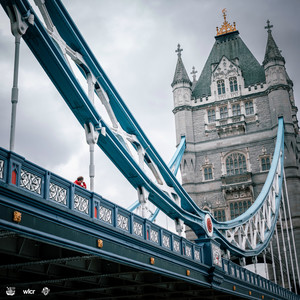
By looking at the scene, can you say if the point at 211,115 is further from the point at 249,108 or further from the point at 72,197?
the point at 72,197

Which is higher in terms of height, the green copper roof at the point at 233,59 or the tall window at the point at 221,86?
the green copper roof at the point at 233,59

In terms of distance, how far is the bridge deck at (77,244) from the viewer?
8.33m

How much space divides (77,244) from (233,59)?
3742cm

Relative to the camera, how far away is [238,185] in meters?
38.7

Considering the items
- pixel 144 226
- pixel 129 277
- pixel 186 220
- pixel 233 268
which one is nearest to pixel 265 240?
pixel 233 268

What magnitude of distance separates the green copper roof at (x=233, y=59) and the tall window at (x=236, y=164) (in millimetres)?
6711

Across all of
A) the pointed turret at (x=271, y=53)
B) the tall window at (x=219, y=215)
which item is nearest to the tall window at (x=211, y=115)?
the pointed turret at (x=271, y=53)

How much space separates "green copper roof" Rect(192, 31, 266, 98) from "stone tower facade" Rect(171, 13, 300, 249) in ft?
0.30

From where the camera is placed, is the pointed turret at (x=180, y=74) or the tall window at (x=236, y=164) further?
the pointed turret at (x=180, y=74)

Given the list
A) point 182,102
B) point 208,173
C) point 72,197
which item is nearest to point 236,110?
point 182,102

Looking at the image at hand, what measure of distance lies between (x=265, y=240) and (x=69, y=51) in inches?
795

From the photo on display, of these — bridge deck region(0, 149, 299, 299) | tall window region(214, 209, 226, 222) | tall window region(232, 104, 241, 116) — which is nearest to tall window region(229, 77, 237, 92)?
tall window region(232, 104, 241, 116)

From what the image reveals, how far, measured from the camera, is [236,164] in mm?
40219

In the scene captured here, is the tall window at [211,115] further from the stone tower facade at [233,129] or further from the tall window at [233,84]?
the tall window at [233,84]
